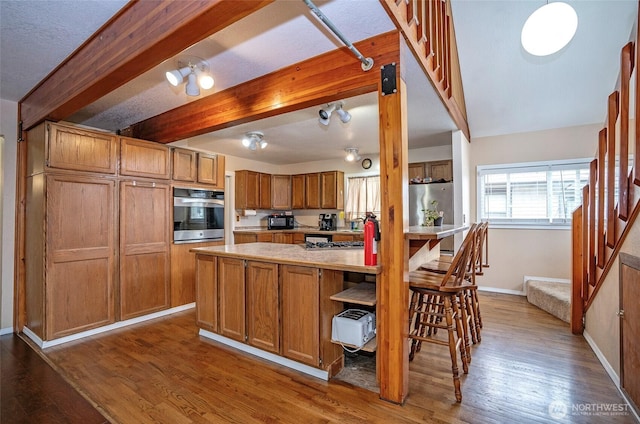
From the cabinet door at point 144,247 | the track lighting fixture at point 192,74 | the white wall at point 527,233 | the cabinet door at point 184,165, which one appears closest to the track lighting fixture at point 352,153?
the white wall at point 527,233

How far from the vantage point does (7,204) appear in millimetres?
3104

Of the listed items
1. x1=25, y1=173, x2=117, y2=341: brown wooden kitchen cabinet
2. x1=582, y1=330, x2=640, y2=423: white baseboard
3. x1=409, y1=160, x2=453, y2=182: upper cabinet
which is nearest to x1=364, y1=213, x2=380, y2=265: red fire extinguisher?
x1=582, y1=330, x2=640, y2=423: white baseboard

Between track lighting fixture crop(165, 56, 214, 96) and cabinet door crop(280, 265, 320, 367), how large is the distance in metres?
1.58

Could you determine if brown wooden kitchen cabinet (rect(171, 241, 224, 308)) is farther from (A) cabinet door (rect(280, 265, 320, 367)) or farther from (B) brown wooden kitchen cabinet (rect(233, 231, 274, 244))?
(A) cabinet door (rect(280, 265, 320, 367))

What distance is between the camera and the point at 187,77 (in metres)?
2.42

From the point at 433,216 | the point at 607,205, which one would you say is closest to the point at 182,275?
the point at 433,216

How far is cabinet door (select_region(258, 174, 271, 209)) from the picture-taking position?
6090mm

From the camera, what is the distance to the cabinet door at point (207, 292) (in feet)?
9.41

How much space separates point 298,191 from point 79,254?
13.2 ft

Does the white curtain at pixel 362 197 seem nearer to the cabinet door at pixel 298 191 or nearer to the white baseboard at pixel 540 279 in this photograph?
the cabinet door at pixel 298 191

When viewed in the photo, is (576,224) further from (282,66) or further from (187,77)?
(187,77)

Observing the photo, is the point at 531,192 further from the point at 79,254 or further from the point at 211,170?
the point at 79,254

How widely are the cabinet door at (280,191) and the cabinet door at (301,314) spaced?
406 centimetres

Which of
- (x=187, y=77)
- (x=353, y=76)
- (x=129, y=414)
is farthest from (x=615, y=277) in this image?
(x=187, y=77)
